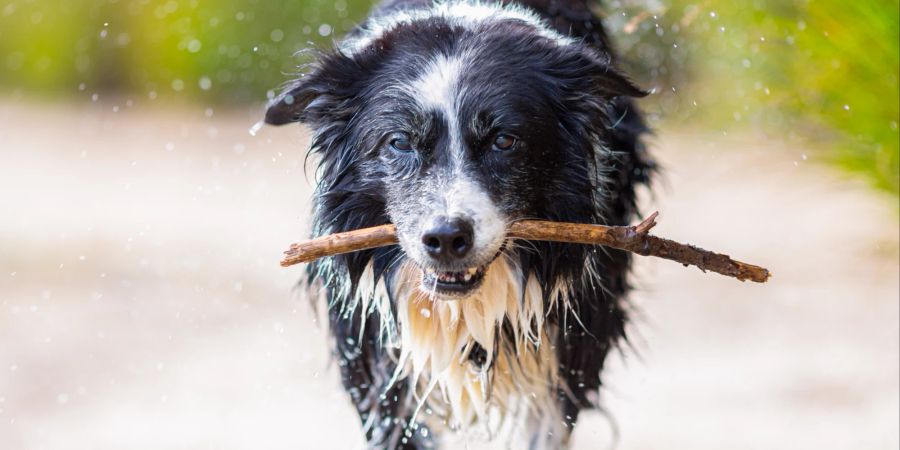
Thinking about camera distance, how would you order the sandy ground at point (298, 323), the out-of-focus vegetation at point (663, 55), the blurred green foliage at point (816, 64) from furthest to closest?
the sandy ground at point (298, 323) → the out-of-focus vegetation at point (663, 55) → the blurred green foliage at point (816, 64)

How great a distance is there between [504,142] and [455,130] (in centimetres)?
15

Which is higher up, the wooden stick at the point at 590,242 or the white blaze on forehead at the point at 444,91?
the white blaze on forehead at the point at 444,91

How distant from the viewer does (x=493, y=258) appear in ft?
9.80

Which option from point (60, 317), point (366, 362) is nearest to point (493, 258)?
point (366, 362)

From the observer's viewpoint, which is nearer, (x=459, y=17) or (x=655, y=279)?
(x=459, y=17)

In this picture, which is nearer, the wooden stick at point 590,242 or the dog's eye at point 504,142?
the wooden stick at point 590,242

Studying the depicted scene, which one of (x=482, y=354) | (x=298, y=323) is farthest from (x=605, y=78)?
(x=298, y=323)

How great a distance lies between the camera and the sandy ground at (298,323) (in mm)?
4902

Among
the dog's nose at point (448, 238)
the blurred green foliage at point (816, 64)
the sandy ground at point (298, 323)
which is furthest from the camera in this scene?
the sandy ground at point (298, 323)

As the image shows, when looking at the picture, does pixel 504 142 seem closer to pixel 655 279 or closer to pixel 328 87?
pixel 328 87

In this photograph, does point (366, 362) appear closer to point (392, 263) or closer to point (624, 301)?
point (392, 263)

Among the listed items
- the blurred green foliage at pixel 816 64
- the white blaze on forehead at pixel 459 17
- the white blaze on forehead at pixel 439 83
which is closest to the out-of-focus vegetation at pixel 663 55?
the blurred green foliage at pixel 816 64

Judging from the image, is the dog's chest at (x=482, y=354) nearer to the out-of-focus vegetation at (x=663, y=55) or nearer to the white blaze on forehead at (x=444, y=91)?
the white blaze on forehead at (x=444, y=91)

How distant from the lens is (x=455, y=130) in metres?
3.02
